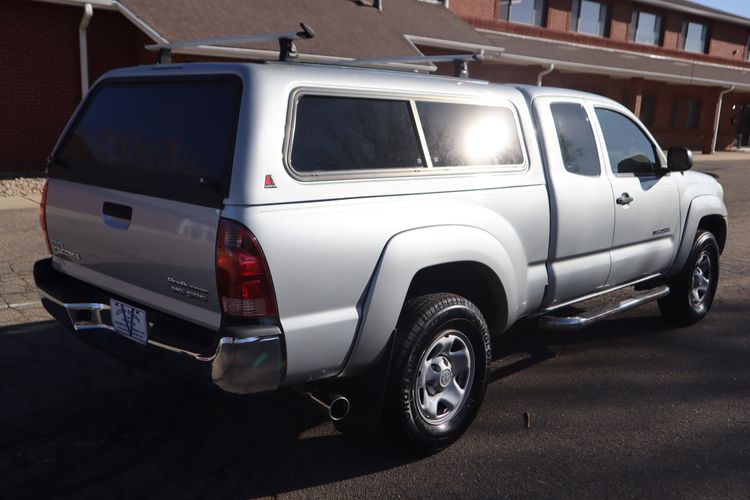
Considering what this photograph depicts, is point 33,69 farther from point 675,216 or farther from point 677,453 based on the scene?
point 677,453

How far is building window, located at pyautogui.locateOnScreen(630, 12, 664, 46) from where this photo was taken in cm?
2920

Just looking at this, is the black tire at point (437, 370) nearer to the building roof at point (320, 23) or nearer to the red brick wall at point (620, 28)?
the building roof at point (320, 23)

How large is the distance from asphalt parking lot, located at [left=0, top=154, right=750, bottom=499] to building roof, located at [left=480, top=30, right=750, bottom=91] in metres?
16.6

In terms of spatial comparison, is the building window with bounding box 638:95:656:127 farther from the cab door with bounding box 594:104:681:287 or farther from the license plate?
the license plate

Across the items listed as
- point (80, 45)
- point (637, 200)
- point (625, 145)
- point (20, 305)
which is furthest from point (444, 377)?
point (80, 45)

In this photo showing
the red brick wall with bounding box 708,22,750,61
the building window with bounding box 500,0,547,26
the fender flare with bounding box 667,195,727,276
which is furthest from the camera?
the red brick wall with bounding box 708,22,750,61

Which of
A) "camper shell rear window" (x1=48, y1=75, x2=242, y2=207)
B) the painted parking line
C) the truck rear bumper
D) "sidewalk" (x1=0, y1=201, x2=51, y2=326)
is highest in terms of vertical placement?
"camper shell rear window" (x1=48, y1=75, x2=242, y2=207)

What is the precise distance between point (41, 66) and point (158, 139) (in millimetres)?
11431

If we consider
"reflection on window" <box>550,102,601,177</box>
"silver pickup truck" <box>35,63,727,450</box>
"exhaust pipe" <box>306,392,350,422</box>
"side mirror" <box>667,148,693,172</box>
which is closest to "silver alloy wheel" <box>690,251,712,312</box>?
"side mirror" <box>667,148,693,172</box>

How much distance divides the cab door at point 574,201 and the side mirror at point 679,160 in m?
0.83

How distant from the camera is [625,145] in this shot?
5227 millimetres

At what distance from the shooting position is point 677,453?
3857mm

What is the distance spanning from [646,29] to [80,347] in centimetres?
3027

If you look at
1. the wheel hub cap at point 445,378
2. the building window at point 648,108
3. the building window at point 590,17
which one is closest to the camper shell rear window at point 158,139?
the wheel hub cap at point 445,378
